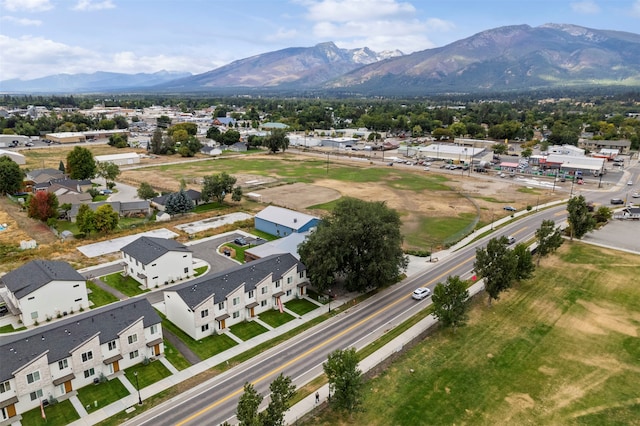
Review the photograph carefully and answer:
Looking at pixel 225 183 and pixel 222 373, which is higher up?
pixel 225 183

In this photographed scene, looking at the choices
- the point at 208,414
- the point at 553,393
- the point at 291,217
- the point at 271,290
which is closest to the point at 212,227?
the point at 291,217

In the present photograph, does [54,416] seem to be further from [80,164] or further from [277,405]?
[80,164]

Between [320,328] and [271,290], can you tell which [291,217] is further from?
[320,328]

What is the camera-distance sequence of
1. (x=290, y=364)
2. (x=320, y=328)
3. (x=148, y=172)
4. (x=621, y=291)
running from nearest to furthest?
1. (x=290, y=364)
2. (x=320, y=328)
3. (x=621, y=291)
4. (x=148, y=172)

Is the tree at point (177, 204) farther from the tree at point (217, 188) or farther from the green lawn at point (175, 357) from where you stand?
the green lawn at point (175, 357)

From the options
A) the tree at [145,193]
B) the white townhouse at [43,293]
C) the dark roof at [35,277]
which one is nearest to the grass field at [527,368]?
the white townhouse at [43,293]
